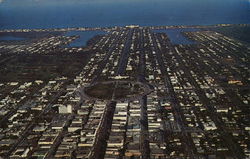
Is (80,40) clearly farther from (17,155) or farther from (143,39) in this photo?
(17,155)

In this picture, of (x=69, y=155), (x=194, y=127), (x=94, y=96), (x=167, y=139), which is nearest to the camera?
(x=69, y=155)

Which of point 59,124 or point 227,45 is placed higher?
point 227,45

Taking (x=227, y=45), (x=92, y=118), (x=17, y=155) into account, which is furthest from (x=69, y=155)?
(x=227, y=45)

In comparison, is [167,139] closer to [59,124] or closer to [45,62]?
[59,124]

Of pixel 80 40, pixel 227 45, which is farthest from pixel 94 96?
pixel 80 40

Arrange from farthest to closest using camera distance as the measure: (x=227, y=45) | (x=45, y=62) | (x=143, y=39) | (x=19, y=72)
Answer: (x=143, y=39), (x=227, y=45), (x=45, y=62), (x=19, y=72)

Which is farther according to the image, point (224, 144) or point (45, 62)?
point (45, 62)
